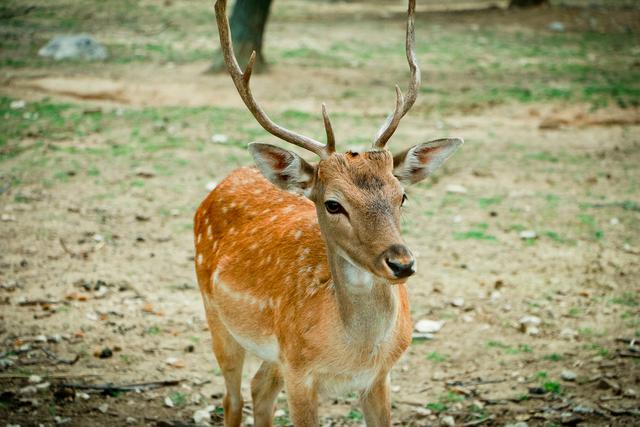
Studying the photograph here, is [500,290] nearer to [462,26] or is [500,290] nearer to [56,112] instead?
[56,112]

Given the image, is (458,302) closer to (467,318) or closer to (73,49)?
(467,318)

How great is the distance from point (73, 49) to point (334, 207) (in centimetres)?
1026

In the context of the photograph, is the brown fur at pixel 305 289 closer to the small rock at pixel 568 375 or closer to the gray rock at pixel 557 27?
the small rock at pixel 568 375

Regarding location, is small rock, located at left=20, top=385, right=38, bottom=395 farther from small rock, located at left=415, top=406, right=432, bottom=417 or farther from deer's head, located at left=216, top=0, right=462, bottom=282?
small rock, located at left=415, top=406, right=432, bottom=417

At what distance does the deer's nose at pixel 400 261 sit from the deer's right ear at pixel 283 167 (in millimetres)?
685

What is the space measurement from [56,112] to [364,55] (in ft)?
18.7

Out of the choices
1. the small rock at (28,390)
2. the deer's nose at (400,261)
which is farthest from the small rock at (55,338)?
the deer's nose at (400,261)

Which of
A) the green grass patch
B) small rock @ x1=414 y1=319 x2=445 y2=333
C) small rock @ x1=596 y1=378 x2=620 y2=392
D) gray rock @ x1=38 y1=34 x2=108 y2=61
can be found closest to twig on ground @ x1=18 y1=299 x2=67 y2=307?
small rock @ x1=414 y1=319 x2=445 y2=333

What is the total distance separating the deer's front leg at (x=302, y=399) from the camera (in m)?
3.52

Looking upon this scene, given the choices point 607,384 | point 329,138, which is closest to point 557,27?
point 607,384

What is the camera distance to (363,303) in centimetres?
340

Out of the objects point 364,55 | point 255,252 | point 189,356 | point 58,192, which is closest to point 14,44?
point 364,55

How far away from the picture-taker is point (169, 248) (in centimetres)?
635

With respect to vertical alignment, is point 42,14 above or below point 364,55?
above
